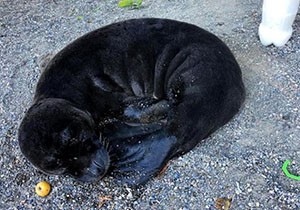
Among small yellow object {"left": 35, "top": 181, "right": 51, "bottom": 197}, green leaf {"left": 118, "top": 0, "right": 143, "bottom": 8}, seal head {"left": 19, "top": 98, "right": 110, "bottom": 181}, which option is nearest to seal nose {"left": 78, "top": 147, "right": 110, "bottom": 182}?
seal head {"left": 19, "top": 98, "right": 110, "bottom": 181}

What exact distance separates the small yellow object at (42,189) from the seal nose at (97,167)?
0.23 m

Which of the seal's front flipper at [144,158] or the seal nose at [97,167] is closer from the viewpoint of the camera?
the seal nose at [97,167]

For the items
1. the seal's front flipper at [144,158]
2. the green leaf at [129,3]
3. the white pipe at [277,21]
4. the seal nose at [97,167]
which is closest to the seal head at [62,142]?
the seal nose at [97,167]

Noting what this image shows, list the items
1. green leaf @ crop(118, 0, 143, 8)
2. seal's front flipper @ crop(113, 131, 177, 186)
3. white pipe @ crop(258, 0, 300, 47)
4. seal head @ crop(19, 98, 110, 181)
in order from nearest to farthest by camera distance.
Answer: seal head @ crop(19, 98, 110, 181), seal's front flipper @ crop(113, 131, 177, 186), white pipe @ crop(258, 0, 300, 47), green leaf @ crop(118, 0, 143, 8)

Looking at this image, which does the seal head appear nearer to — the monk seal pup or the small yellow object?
the monk seal pup

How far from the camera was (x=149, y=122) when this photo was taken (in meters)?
3.30

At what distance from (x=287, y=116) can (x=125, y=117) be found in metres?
0.96

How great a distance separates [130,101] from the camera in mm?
3461

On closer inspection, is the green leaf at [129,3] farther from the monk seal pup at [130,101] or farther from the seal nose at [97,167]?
the seal nose at [97,167]

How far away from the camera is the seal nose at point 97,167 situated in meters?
2.92

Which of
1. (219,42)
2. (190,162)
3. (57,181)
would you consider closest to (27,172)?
(57,181)

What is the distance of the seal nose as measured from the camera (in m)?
2.92

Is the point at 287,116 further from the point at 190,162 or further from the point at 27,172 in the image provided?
the point at 27,172

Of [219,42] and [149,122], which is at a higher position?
[219,42]
